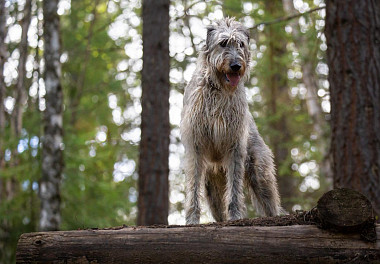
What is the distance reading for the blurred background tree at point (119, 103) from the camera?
11.4 m

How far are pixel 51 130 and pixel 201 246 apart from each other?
6.89 m

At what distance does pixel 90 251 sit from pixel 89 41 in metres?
11.8

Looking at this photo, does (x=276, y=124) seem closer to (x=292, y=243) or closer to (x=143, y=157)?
(x=143, y=157)

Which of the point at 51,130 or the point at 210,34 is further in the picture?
the point at 51,130

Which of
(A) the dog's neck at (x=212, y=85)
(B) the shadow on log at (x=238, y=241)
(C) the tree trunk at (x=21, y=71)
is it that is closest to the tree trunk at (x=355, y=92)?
(A) the dog's neck at (x=212, y=85)

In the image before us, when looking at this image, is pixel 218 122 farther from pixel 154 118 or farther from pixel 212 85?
pixel 154 118

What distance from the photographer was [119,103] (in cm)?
1870

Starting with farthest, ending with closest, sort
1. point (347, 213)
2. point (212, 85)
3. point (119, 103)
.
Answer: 1. point (119, 103)
2. point (212, 85)
3. point (347, 213)

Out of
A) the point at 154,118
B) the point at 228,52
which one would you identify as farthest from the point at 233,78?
the point at 154,118

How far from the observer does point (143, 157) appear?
8727mm

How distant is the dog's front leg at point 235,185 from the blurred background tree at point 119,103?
4.43 meters

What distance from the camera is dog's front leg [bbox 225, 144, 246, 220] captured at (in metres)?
5.81

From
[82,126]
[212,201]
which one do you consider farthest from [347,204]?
[82,126]

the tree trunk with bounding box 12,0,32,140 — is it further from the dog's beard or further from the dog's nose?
the dog's nose
